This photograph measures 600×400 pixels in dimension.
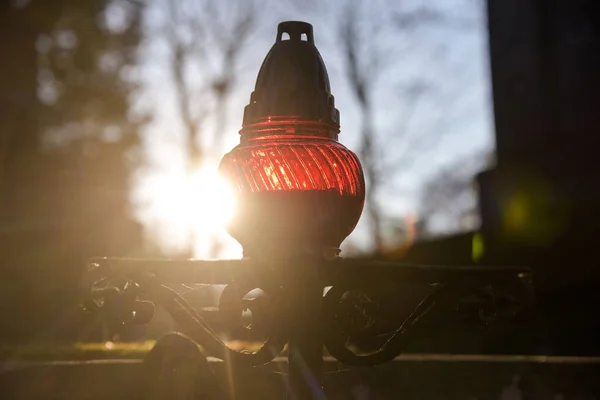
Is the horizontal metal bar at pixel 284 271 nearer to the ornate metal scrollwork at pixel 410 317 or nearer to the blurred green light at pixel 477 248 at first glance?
the ornate metal scrollwork at pixel 410 317

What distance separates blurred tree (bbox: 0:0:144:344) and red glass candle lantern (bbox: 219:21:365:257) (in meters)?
8.13

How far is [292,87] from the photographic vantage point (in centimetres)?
187

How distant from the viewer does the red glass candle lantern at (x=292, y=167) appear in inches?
70.7

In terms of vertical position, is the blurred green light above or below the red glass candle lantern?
below

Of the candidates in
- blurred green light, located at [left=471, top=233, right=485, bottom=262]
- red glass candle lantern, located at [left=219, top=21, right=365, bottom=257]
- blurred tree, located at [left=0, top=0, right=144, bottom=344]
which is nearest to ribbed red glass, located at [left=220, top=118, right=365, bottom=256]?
red glass candle lantern, located at [left=219, top=21, right=365, bottom=257]

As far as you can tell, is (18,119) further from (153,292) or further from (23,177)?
(153,292)

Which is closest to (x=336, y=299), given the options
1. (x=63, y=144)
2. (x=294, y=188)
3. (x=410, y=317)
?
(x=410, y=317)

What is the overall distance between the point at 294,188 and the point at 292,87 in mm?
325

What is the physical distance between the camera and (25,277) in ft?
43.0

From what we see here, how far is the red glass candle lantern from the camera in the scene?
5.89 feet

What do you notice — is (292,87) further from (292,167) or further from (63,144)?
(63,144)

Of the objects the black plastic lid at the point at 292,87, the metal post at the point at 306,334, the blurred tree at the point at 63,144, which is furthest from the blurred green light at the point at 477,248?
the metal post at the point at 306,334

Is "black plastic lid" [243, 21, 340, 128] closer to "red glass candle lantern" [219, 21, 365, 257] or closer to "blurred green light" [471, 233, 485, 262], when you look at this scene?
"red glass candle lantern" [219, 21, 365, 257]

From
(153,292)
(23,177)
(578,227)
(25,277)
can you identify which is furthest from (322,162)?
(23,177)
